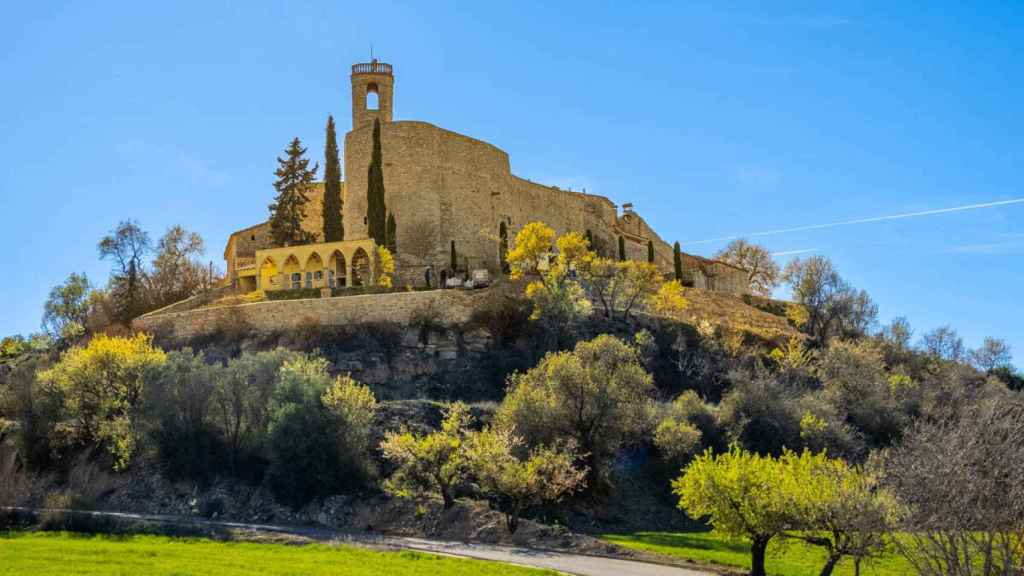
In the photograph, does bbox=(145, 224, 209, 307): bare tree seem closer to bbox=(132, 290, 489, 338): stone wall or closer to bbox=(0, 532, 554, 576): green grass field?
bbox=(132, 290, 489, 338): stone wall

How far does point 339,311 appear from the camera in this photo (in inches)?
1833

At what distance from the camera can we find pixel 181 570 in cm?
2092

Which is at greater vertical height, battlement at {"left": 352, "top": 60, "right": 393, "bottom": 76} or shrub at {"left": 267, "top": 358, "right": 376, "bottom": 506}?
battlement at {"left": 352, "top": 60, "right": 393, "bottom": 76}

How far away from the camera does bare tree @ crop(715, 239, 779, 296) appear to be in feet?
297

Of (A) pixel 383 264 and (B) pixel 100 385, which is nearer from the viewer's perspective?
(B) pixel 100 385

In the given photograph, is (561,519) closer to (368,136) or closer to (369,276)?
(369,276)

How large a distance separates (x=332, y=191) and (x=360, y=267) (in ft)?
19.3

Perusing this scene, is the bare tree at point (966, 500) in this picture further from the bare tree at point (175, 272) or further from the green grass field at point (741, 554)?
the bare tree at point (175, 272)

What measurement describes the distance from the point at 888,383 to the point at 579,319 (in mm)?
14860

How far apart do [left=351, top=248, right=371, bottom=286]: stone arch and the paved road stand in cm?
2337

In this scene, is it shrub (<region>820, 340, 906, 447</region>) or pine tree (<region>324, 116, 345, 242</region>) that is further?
pine tree (<region>324, 116, 345, 242</region>)

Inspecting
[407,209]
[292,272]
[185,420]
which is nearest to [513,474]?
[185,420]

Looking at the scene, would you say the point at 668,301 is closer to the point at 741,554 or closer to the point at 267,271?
the point at 267,271

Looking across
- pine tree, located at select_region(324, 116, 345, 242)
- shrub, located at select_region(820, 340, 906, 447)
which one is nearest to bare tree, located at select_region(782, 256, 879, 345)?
shrub, located at select_region(820, 340, 906, 447)
